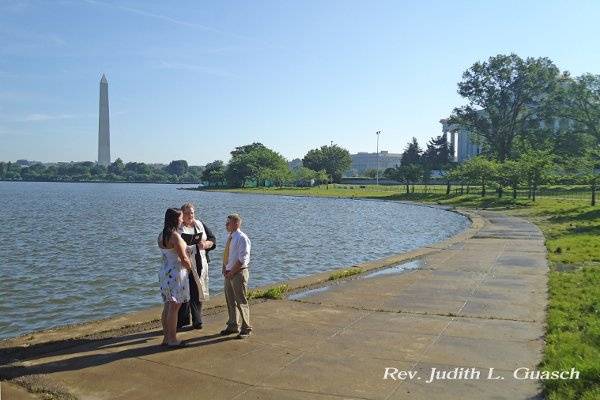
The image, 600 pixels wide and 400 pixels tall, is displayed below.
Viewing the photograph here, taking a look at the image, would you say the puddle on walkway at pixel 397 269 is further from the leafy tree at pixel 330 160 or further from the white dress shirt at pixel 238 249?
the leafy tree at pixel 330 160

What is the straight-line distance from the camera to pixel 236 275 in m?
7.45

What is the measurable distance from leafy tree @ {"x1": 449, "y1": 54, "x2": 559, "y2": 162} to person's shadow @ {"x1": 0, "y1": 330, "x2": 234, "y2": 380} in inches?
2811

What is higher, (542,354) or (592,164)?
(592,164)

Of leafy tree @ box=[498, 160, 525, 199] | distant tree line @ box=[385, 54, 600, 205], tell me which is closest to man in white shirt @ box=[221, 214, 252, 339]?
leafy tree @ box=[498, 160, 525, 199]

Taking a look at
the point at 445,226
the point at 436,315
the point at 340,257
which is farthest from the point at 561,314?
the point at 445,226

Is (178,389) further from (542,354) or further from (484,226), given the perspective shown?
(484,226)

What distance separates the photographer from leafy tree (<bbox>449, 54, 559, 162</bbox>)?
72.8 meters

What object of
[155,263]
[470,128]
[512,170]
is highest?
[470,128]

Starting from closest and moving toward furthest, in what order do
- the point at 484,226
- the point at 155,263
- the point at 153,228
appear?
the point at 155,263
the point at 484,226
the point at 153,228

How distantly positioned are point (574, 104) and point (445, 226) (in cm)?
4963

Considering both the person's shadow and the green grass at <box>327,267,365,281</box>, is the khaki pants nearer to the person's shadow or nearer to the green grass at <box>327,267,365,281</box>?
the person's shadow

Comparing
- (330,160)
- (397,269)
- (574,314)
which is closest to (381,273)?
(397,269)

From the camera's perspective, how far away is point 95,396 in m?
5.33

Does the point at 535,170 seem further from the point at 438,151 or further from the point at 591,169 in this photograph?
the point at 438,151
